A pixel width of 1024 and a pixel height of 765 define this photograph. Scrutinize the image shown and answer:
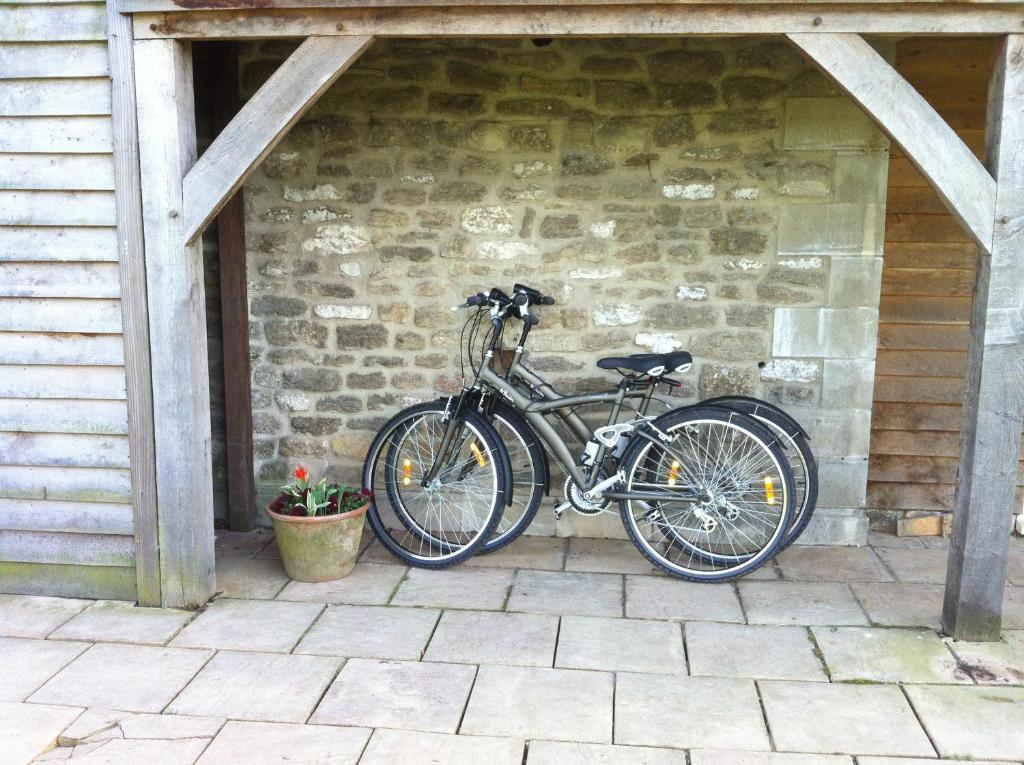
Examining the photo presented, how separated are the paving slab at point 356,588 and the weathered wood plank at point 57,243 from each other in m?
1.46

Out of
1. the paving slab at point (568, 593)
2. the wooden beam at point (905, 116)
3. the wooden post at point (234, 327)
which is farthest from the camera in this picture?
the wooden post at point (234, 327)

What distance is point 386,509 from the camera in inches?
169

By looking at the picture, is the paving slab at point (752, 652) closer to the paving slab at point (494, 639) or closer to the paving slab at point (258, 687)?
the paving slab at point (494, 639)

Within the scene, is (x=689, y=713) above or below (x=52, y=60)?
below

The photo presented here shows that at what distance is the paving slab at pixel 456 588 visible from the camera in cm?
349

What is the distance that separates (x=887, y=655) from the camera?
3029 millimetres

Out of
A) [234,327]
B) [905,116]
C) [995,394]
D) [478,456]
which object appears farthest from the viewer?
[234,327]

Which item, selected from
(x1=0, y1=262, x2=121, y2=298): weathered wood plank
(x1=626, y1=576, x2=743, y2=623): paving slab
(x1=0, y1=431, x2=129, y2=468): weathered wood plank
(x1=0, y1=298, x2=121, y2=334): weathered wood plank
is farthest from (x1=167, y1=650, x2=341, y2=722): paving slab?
(x1=0, y1=262, x2=121, y2=298): weathered wood plank

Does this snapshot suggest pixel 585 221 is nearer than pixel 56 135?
No

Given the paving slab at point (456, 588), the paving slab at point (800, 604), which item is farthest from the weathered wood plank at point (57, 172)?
the paving slab at point (800, 604)

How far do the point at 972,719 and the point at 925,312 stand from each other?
6.69 ft

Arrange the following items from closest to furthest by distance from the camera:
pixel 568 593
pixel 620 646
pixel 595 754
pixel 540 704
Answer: pixel 595 754
pixel 540 704
pixel 620 646
pixel 568 593

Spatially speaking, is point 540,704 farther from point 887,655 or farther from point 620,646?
point 887,655

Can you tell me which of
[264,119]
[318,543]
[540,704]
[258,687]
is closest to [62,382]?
[318,543]
